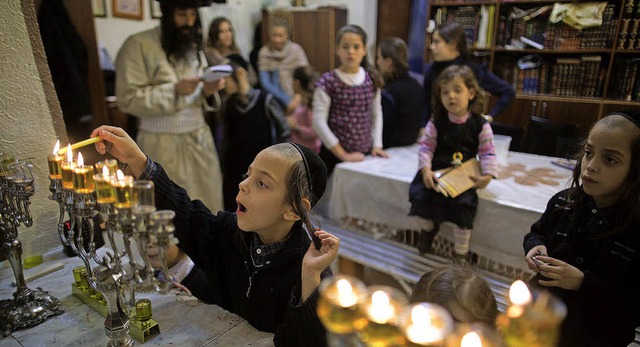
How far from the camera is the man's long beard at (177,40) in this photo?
8.26 ft

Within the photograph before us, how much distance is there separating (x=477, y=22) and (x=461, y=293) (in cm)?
441

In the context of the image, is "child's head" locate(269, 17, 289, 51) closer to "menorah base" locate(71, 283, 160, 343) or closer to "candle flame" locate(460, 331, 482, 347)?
"menorah base" locate(71, 283, 160, 343)

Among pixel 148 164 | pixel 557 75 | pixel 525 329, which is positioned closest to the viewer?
pixel 525 329

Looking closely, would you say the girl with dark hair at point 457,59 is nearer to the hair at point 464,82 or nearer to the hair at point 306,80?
the hair at point 464,82

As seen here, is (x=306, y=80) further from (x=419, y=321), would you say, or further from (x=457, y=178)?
(x=419, y=321)

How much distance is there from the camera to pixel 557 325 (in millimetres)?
713

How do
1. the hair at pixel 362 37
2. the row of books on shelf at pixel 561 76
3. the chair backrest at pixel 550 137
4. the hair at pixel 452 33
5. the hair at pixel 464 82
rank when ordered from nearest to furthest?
the hair at pixel 464 82 → the hair at pixel 362 37 → the chair backrest at pixel 550 137 → the hair at pixel 452 33 → the row of books on shelf at pixel 561 76

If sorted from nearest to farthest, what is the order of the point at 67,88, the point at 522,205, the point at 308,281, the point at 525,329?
1. the point at 525,329
2. the point at 308,281
3. the point at 522,205
4. the point at 67,88

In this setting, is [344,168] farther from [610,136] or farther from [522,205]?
[610,136]

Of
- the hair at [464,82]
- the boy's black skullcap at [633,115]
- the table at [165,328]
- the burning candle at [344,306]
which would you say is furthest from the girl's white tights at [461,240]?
the burning candle at [344,306]

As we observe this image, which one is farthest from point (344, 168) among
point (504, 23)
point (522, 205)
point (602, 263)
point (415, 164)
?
point (504, 23)

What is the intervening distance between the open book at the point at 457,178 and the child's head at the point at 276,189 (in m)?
1.24

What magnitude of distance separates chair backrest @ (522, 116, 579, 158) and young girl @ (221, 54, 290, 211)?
6.11 ft

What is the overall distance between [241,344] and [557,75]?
4.51 meters
